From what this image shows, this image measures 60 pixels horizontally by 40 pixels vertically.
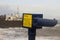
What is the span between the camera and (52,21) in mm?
397

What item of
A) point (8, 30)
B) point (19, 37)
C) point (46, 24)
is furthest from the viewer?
point (8, 30)

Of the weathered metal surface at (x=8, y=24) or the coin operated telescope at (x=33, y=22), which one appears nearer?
the coin operated telescope at (x=33, y=22)

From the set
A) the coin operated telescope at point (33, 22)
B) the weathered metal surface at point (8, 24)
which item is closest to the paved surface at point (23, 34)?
the weathered metal surface at point (8, 24)

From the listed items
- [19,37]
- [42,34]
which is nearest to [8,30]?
[19,37]

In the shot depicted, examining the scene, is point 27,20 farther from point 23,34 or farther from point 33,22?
point 23,34

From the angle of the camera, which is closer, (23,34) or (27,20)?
(27,20)

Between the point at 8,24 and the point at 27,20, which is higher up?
the point at 27,20

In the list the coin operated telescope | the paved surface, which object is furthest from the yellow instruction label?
the paved surface

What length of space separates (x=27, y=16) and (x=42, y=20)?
0.05 meters

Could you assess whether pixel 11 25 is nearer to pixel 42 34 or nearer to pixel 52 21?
pixel 42 34

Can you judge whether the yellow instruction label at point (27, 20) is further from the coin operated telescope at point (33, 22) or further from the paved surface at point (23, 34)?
the paved surface at point (23, 34)

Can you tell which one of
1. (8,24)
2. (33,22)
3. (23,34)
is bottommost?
(23,34)

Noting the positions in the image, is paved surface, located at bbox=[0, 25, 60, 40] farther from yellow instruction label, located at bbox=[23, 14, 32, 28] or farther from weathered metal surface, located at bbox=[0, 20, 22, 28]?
yellow instruction label, located at bbox=[23, 14, 32, 28]

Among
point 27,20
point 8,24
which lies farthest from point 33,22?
point 8,24
